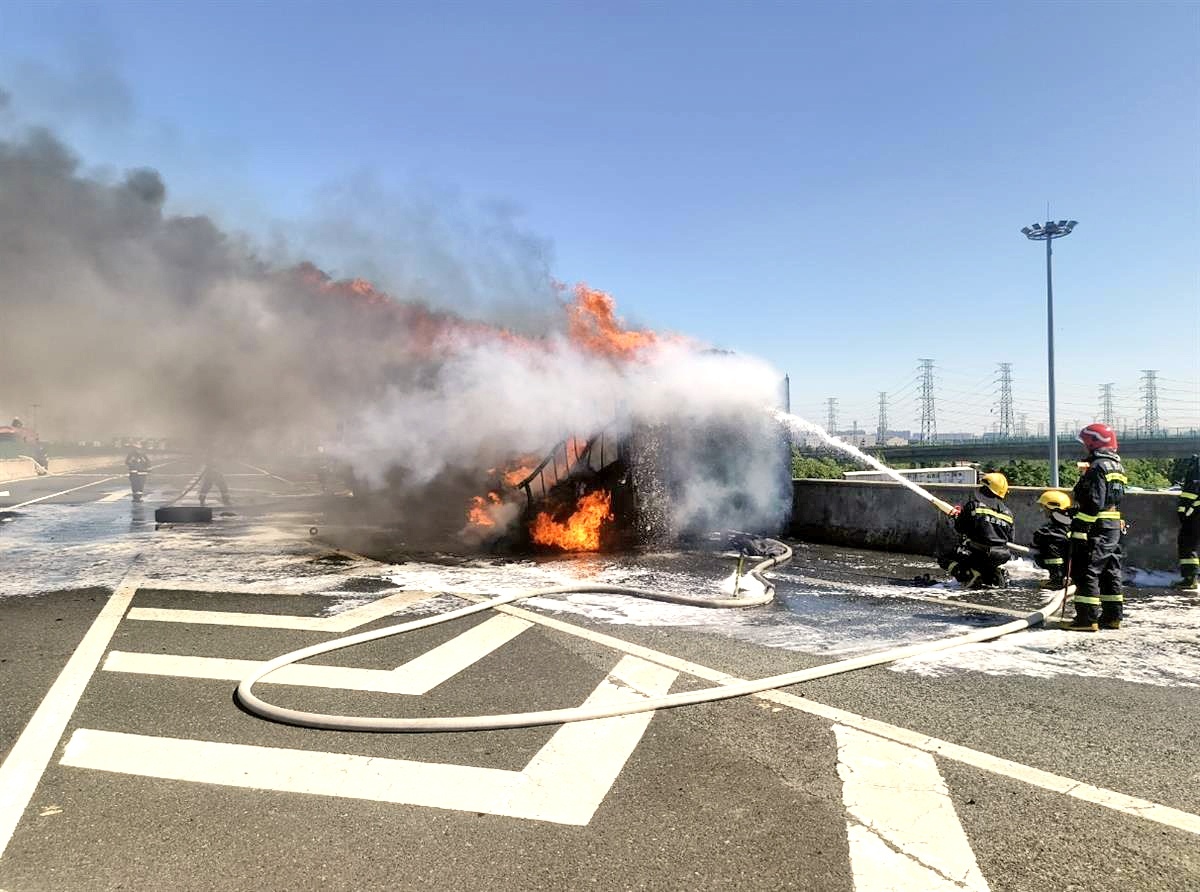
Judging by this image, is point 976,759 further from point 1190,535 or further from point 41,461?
point 41,461

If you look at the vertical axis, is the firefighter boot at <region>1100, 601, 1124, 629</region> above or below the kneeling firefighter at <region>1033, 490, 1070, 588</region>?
Answer: below

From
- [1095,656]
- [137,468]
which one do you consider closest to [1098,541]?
A: [1095,656]

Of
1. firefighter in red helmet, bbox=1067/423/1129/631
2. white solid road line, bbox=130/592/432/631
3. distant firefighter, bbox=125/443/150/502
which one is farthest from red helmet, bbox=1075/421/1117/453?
distant firefighter, bbox=125/443/150/502

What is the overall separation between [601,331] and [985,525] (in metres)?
6.64

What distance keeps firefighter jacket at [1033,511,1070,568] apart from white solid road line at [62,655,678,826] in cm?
639

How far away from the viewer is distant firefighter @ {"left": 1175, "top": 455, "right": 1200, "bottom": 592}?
8.01 metres

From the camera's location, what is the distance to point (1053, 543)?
827 cm

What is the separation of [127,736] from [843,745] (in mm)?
4070

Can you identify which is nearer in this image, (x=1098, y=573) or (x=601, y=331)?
(x=1098, y=573)

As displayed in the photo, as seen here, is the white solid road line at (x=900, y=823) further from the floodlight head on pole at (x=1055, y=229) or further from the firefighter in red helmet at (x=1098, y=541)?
the floodlight head on pole at (x=1055, y=229)

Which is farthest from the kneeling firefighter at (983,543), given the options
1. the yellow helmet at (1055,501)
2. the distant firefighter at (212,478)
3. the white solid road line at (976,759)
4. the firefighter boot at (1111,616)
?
the distant firefighter at (212,478)

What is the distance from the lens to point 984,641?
6020 millimetres

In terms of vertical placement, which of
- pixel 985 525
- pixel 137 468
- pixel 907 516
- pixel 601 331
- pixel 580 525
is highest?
pixel 601 331

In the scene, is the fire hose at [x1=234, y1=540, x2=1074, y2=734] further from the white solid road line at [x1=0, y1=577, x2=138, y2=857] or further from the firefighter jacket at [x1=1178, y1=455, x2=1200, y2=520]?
the firefighter jacket at [x1=1178, y1=455, x2=1200, y2=520]
